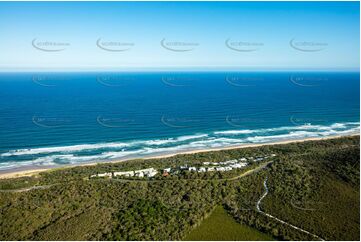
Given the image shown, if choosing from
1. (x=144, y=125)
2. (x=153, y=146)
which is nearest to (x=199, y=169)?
(x=153, y=146)

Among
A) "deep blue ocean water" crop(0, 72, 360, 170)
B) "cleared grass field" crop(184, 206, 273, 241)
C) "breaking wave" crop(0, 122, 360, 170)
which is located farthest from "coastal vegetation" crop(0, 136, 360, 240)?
"deep blue ocean water" crop(0, 72, 360, 170)

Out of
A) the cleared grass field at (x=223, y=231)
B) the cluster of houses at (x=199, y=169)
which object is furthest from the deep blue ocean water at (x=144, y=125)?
the cleared grass field at (x=223, y=231)

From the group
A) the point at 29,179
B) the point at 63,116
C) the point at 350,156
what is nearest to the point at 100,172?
the point at 29,179

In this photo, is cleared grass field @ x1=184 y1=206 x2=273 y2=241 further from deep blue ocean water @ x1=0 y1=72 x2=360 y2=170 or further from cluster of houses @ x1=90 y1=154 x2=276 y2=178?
deep blue ocean water @ x1=0 y1=72 x2=360 y2=170

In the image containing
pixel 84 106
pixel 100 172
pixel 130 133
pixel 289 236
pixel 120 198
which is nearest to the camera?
pixel 289 236

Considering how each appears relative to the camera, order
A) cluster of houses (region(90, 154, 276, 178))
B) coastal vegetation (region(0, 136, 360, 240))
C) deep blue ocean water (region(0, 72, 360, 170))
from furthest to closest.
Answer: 1. deep blue ocean water (region(0, 72, 360, 170))
2. cluster of houses (region(90, 154, 276, 178))
3. coastal vegetation (region(0, 136, 360, 240))

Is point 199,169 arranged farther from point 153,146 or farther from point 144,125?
point 144,125

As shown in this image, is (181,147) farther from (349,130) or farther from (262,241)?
(349,130)
